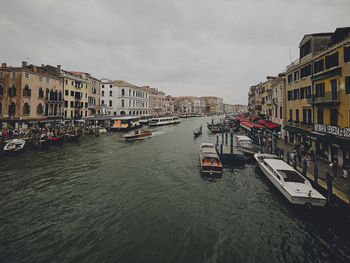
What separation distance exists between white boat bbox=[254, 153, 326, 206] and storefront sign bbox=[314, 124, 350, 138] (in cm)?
552

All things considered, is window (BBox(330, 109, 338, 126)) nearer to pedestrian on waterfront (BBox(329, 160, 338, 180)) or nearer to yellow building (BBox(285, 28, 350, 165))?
yellow building (BBox(285, 28, 350, 165))

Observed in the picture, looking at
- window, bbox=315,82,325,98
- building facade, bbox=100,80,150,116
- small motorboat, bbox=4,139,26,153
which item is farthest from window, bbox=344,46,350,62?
building facade, bbox=100,80,150,116

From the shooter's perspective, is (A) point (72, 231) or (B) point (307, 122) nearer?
(A) point (72, 231)

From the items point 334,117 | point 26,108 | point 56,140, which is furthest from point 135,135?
point 334,117

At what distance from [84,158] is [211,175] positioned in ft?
52.8

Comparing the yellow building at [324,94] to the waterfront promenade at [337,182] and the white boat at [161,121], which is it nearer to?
the waterfront promenade at [337,182]

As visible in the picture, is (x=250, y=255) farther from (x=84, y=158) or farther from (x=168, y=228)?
(x=84, y=158)

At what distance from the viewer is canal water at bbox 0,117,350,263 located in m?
7.64

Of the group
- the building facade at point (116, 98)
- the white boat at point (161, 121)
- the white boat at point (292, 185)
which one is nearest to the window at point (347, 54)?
the white boat at point (292, 185)

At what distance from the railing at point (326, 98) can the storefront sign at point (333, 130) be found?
2.43 m

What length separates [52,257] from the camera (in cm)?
737

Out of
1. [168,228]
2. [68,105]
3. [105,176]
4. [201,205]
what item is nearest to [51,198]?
[105,176]

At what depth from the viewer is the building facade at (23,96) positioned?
3262 cm

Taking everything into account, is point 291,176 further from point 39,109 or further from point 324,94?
point 39,109
